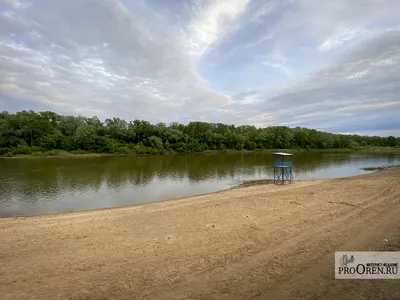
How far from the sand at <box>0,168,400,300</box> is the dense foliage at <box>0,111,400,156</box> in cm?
6004

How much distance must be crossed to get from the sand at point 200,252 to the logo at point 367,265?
21 centimetres

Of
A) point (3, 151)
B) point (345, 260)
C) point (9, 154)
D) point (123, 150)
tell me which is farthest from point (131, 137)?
point (345, 260)

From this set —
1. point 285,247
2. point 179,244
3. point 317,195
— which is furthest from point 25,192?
point 317,195

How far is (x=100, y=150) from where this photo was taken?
6412cm

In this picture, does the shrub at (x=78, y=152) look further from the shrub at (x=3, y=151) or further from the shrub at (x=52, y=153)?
the shrub at (x=3, y=151)

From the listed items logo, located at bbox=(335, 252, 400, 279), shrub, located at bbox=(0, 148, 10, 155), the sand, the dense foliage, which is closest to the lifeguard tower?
the sand

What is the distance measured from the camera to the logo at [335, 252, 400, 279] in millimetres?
5133

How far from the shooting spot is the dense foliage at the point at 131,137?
61.2 metres

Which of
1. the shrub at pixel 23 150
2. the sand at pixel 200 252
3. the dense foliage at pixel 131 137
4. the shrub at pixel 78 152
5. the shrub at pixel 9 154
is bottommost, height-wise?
the sand at pixel 200 252

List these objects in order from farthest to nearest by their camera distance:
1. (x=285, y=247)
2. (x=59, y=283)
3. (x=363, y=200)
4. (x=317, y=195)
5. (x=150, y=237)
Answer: (x=317, y=195)
(x=363, y=200)
(x=150, y=237)
(x=285, y=247)
(x=59, y=283)

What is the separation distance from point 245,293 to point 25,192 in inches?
823

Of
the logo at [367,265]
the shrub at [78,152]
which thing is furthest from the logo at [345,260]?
the shrub at [78,152]

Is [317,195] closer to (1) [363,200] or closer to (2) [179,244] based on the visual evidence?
(1) [363,200]

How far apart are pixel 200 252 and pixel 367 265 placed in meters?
4.28
